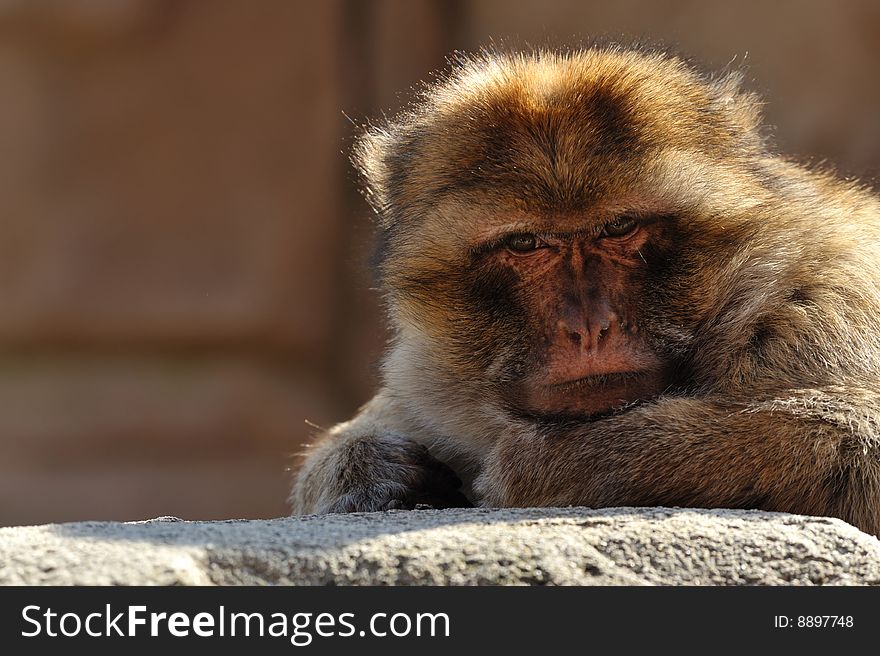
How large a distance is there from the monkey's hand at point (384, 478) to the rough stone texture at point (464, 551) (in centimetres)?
100

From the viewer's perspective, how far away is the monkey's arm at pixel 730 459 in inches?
121

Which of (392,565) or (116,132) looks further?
(116,132)

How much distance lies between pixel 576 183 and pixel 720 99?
740mm

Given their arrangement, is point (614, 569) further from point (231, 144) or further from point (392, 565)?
point (231, 144)

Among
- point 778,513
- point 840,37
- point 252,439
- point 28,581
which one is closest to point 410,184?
point 778,513

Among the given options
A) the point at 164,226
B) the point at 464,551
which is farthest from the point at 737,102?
the point at 164,226

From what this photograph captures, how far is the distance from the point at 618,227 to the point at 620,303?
24 cm

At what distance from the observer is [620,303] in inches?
135

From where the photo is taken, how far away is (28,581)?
2.18 meters

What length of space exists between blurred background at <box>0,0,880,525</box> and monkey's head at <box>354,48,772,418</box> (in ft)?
14.1

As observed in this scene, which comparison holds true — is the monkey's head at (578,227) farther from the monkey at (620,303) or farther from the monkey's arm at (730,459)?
the monkey's arm at (730,459)

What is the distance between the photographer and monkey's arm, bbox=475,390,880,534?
307 cm

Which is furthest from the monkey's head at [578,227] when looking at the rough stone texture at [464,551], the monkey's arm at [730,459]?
the rough stone texture at [464,551]

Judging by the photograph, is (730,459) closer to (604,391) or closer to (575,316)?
(604,391)
